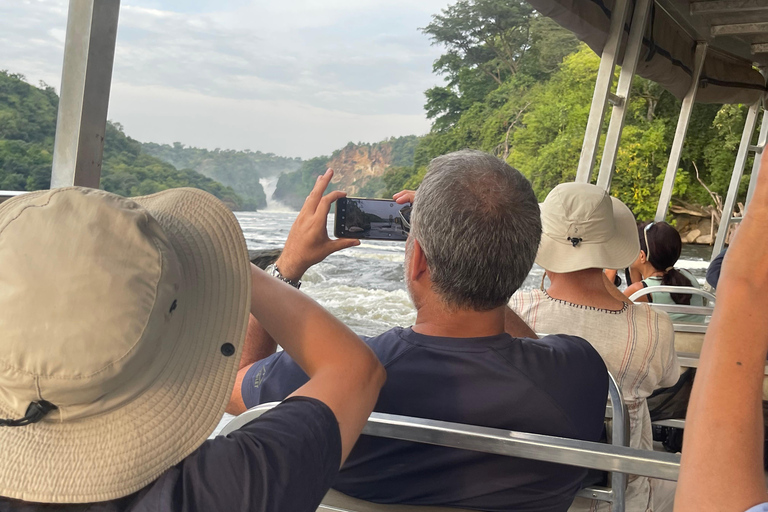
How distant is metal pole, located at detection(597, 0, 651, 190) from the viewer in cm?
328

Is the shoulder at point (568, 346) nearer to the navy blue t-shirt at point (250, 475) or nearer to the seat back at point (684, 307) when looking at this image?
the navy blue t-shirt at point (250, 475)

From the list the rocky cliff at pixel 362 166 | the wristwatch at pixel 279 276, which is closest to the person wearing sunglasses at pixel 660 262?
the wristwatch at pixel 279 276

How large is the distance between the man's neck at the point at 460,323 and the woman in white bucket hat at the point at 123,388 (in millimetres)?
319

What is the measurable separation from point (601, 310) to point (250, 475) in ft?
3.37

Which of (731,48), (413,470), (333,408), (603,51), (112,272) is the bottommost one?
(413,470)

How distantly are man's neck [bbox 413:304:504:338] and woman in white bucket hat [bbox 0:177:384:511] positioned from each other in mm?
319

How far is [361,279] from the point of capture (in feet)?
50.3

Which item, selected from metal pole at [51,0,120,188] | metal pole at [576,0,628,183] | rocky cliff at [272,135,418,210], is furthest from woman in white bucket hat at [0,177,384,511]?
rocky cliff at [272,135,418,210]

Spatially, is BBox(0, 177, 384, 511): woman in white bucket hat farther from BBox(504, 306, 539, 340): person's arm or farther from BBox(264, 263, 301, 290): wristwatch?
BBox(504, 306, 539, 340): person's arm

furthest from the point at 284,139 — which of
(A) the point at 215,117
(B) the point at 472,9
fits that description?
(B) the point at 472,9

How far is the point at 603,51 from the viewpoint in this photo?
3.16 meters

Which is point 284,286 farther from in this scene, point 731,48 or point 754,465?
point 731,48

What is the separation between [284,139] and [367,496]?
24605 mm

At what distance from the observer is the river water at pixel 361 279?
1104 centimetres
